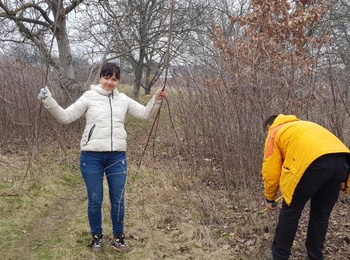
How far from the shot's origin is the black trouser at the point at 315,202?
2701 mm

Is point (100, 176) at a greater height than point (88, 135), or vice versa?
point (88, 135)

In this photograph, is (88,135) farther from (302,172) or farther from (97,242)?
(302,172)

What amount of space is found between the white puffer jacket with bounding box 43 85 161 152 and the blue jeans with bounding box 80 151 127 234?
0.27ft

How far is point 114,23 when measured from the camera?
11875 mm

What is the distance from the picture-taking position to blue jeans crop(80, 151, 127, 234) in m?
3.26

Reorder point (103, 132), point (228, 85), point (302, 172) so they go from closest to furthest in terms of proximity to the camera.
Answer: point (302, 172) → point (103, 132) → point (228, 85)

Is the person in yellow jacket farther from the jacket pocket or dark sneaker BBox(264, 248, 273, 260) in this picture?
the jacket pocket

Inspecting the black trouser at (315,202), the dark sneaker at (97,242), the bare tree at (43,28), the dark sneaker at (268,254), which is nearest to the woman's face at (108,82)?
the dark sneaker at (97,242)

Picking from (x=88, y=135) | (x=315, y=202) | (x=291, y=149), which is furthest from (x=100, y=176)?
(x=315, y=202)

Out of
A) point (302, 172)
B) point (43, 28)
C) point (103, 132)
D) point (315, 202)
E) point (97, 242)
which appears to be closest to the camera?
point (302, 172)

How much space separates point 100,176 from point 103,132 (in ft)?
1.27

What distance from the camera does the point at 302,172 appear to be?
2682mm

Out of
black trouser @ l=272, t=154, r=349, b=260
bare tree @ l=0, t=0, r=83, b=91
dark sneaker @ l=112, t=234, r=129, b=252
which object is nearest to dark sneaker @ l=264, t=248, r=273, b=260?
black trouser @ l=272, t=154, r=349, b=260

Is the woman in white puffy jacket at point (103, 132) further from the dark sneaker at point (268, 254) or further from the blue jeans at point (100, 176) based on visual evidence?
the dark sneaker at point (268, 254)
